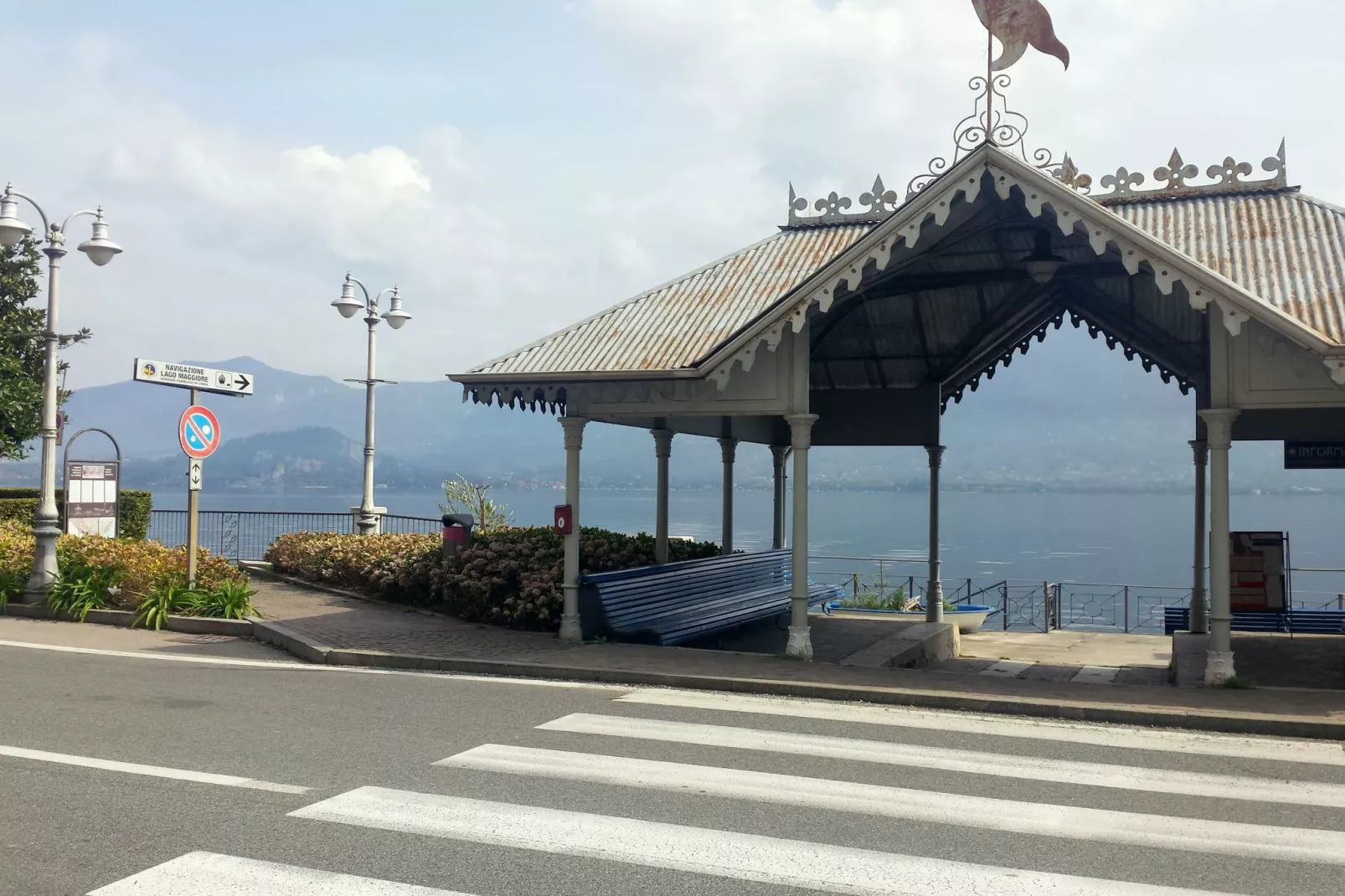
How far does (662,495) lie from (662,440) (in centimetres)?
88

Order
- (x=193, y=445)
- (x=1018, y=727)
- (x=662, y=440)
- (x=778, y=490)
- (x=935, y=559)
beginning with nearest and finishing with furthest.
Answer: (x=1018, y=727), (x=193, y=445), (x=662, y=440), (x=935, y=559), (x=778, y=490)

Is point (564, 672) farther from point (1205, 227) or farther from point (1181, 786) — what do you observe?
point (1205, 227)

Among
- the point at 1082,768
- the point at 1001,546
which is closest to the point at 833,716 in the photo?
the point at 1082,768

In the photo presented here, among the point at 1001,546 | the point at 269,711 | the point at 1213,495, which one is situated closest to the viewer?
the point at 269,711

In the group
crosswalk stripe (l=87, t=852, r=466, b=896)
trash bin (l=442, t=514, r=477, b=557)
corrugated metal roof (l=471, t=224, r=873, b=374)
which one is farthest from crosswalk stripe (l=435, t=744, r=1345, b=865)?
trash bin (l=442, t=514, r=477, b=557)

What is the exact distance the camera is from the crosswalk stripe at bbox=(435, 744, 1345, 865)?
20.2 ft

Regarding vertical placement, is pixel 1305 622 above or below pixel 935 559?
below

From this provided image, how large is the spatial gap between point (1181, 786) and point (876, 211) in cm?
1063

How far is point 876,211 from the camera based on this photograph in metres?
16.2

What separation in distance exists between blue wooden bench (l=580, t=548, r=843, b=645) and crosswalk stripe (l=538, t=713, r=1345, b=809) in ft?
13.3

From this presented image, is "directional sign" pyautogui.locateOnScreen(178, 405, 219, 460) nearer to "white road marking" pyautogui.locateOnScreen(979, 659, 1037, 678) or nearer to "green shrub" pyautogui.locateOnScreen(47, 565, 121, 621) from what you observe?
"green shrub" pyautogui.locateOnScreen(47, 565, 121, 621)

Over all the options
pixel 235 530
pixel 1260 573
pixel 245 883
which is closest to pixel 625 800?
pixel 245 883

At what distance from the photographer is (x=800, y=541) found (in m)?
12.6

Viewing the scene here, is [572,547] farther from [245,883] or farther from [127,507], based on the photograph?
[127,507]
